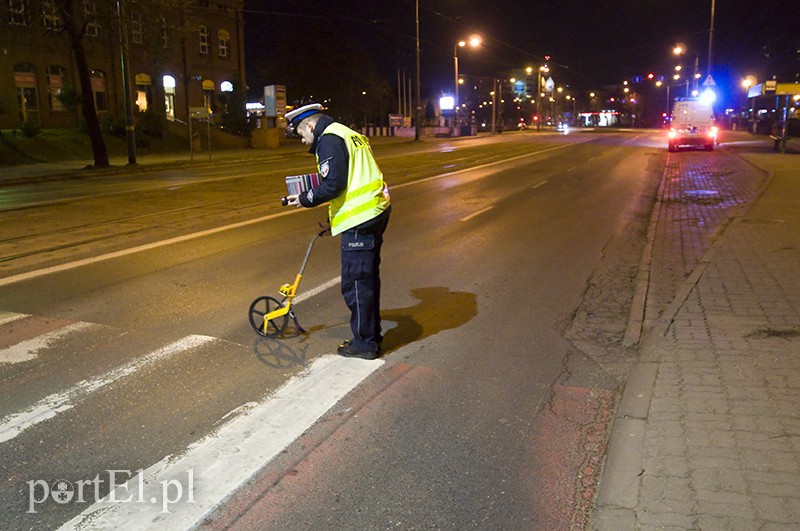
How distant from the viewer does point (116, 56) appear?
45750mm

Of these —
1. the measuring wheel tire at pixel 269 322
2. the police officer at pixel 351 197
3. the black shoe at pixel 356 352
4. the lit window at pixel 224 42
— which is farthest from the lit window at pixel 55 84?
the black shoe at pixel 356 352

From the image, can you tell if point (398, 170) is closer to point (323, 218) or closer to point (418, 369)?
point (323, 218)

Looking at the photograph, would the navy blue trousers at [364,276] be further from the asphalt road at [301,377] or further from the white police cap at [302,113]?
the white police cap at [302,113]

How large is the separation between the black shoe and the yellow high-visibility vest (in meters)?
1.00

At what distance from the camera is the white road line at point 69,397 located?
14.5 ft

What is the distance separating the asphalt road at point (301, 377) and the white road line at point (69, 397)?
→ 2 cm

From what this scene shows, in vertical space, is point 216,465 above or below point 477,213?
below

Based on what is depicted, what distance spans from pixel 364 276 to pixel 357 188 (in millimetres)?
697

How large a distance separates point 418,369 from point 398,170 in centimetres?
2004

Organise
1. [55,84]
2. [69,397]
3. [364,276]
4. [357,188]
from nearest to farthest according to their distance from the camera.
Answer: [69,397] < [357,188] < [364,276] < [55,84]

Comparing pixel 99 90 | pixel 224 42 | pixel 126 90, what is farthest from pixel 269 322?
pixel 224 42

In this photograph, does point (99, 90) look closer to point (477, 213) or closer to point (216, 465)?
point (477, 213)

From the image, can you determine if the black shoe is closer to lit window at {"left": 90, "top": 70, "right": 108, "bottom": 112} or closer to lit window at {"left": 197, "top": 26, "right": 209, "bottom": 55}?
lit window at {"left": 90, "top": 70, "right": 108, "bottom": 112}

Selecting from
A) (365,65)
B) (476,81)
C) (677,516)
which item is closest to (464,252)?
(677,516)
